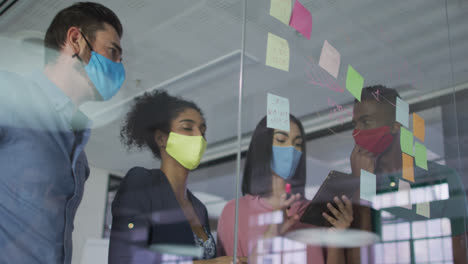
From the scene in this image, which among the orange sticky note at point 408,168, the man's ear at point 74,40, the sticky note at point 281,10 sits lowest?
the orange sticky note at point 408,168

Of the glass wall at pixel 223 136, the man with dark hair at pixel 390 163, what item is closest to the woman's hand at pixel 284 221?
the glass wall at pixel 223 136

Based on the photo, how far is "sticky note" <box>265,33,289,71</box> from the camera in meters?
1.69

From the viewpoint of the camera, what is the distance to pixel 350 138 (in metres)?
1.99

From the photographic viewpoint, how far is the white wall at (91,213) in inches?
44.3

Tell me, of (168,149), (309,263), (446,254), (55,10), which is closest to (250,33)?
(168,149)

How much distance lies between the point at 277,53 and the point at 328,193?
1.90 ft

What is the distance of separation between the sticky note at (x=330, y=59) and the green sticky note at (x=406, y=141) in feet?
1.98

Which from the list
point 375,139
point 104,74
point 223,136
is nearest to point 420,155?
point 375,139

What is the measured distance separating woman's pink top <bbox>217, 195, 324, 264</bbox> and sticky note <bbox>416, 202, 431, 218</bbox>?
3.23ft

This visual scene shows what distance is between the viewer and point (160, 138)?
1309 mm

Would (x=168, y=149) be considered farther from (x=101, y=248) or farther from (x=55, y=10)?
(x=55, y=10)

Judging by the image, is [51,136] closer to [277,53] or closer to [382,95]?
[277,53]

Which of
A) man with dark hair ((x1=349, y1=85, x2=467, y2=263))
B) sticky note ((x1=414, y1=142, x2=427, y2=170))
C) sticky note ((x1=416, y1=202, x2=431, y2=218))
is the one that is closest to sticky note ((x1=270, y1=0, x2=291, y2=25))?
man with dark hair ((x1=349, y1=85, x2=467, y2=263))

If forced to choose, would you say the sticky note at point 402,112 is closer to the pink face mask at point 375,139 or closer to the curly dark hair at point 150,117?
the pink face mask at point 375,139
